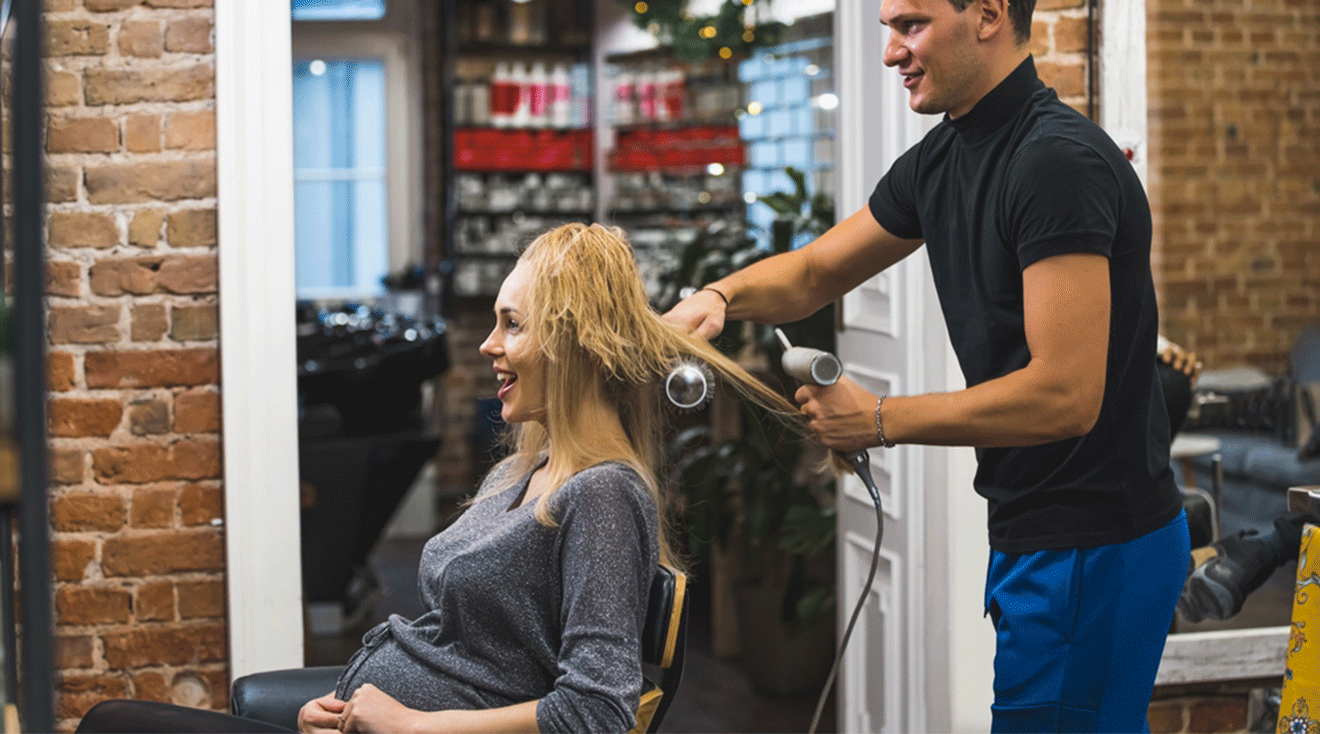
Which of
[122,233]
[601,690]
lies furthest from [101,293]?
[601,690]

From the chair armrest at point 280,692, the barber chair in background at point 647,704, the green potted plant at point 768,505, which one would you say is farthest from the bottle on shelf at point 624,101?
the barber chair in background at point 647,704

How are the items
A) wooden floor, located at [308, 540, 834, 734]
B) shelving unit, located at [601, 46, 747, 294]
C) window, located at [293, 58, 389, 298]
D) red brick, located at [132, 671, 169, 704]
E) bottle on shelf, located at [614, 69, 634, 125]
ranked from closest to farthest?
red brick, located at [132, 671, 169, 704], wooden floor, located at [308, 540, 834, 734], shelving unit, located at [601, 46, 747, 294], bottle on shelf, located at [614, 69, 634, 125], window, located at [293, 58, 389, 298]

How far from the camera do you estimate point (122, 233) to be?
2.19 metres

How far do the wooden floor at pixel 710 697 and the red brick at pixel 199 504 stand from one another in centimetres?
66

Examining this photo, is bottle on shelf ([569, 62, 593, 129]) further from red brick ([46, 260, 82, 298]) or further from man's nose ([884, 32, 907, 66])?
man's nose ([884, 32, 907, 66])

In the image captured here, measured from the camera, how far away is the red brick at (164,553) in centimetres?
223

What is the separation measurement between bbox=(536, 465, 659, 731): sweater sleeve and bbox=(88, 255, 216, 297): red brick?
44.8 inches

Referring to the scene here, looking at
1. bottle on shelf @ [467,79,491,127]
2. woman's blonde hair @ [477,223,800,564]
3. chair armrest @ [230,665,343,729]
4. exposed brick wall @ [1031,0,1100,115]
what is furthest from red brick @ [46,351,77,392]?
bottle on shelf @ [467,79,491,127]

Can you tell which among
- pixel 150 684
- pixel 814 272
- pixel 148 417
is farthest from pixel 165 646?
pixel 814 272

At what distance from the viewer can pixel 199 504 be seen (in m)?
2.24

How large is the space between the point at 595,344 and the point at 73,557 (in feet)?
4.39

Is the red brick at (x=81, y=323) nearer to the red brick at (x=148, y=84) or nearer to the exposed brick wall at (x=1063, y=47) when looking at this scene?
the red brick at (x=148, y=84)

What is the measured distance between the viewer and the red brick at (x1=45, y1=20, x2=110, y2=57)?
2164mm

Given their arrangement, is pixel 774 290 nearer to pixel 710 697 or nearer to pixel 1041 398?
pixel 1041 398
